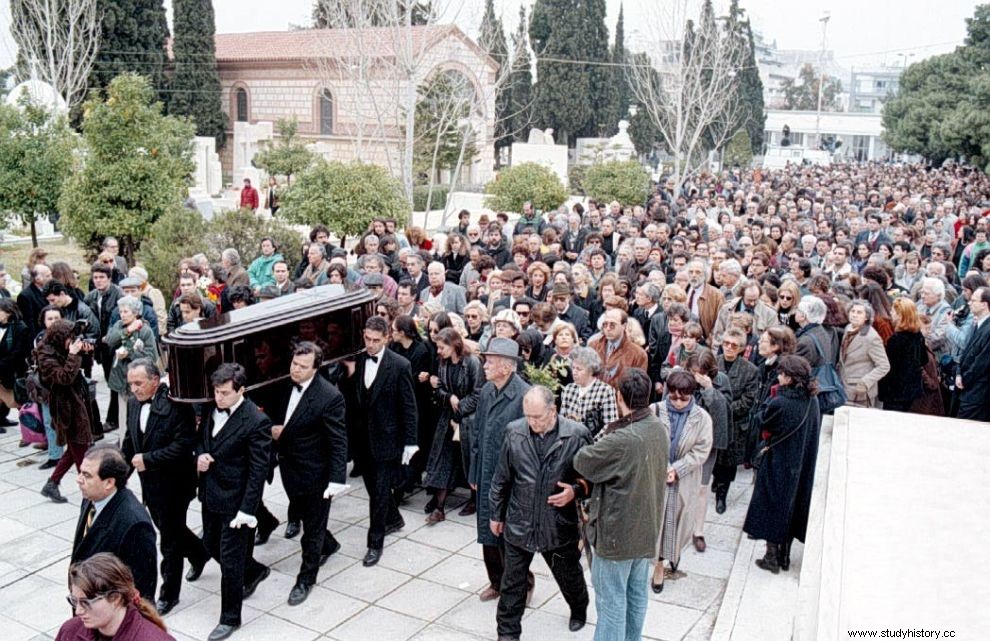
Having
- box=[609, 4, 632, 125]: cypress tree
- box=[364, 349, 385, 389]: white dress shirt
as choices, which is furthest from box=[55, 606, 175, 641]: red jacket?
box=[609, 4, 632, 125]: cypress tree

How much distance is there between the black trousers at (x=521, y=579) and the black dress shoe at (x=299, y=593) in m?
1.43

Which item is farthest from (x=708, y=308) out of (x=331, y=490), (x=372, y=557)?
(x=331, y=490)

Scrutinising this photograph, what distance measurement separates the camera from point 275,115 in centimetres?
4628

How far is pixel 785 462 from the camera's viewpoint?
6.46 m

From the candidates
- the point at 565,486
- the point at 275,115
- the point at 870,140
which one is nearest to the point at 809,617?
the point at 565,486

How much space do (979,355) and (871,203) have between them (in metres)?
19.0

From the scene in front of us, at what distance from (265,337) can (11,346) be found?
12.4 ft

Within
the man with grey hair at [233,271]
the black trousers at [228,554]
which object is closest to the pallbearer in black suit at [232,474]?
the black trousers at [228,554]

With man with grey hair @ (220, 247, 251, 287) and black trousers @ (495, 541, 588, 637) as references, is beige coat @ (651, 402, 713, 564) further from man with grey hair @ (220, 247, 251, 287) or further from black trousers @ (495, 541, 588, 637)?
man with grey hair @ (220, 247, 251, 287)

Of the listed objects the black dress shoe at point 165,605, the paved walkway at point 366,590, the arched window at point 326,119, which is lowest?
the paved walkway at point 366,590

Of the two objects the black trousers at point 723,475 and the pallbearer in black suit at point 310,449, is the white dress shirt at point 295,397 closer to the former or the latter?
the pallbearer in black suit at point 310,449

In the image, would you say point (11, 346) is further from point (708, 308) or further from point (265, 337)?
point (708, 308)

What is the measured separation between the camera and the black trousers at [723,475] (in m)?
7.80

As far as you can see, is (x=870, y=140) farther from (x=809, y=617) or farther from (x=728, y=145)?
(x=809, y=617)
